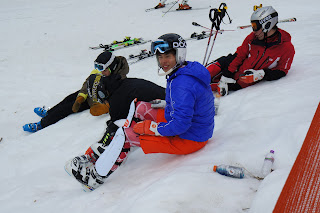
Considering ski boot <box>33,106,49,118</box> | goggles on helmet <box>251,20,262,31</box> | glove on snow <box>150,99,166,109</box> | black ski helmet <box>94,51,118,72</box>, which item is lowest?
ski boot <box>33,106,49,118</box>

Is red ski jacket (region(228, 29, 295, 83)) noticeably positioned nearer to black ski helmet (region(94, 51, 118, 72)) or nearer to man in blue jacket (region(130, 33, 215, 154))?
man in blue jacket (region(130, 33, 215, 154))

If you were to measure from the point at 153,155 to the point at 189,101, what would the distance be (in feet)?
3.65

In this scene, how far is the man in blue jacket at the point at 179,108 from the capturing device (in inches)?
90.4

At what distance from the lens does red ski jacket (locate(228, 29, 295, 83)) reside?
→ 3.84m

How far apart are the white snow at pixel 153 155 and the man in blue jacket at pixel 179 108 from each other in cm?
24

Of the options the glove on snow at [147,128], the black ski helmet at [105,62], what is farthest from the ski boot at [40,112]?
the glove on snow at [147,128]

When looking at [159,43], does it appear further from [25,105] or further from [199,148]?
[25,105]

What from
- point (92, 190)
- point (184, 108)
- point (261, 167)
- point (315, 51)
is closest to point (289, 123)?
point (261, 167)

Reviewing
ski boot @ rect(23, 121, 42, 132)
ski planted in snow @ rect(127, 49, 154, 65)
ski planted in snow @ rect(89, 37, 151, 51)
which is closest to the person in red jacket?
ski boot @ rect(23, 121, 42, 132)

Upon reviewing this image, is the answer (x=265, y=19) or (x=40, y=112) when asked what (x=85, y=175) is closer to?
(x=265, y=19)

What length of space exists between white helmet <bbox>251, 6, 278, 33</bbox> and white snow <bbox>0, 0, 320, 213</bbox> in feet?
3.06

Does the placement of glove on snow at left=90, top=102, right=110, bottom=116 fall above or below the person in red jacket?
below

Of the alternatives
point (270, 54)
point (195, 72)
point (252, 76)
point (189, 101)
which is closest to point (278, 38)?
point (270, 54)

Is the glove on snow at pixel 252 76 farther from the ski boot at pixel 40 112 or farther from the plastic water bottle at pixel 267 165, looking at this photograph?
the ski boot at pixel 40 112
